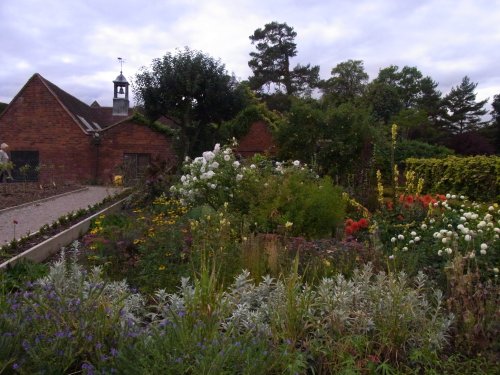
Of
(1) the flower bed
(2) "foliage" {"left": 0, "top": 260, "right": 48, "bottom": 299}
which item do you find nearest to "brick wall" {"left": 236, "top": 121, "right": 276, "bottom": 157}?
(1) the flower bed

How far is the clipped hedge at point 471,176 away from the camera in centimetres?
1139

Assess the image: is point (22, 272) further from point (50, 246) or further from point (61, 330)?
point (61, 330)

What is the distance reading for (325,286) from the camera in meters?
3.14

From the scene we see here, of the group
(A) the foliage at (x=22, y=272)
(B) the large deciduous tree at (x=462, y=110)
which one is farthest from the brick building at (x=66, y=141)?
(B) the large deciduous tree at (x=462, y=110)

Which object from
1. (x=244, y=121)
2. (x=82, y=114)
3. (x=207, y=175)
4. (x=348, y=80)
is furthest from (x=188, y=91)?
(x=348, y=80)

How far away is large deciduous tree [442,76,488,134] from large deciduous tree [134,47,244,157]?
31288mm

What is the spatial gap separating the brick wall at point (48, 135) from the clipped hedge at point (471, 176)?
57.1ft

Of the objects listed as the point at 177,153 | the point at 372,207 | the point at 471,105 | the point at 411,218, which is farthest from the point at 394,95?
the point at 411,218

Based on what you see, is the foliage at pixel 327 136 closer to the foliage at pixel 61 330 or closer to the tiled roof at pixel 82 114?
the tiled roof at pixel 82 114

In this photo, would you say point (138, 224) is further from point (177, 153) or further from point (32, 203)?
point (177, 153)

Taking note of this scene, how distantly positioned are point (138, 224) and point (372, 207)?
4.82 m

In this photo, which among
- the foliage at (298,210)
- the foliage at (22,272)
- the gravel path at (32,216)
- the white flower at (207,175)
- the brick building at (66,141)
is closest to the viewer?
the foliage at (22,272)

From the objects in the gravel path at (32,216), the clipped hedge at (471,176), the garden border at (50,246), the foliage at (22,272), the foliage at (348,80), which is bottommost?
the gravel path at (32,216)

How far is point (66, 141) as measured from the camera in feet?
81.5
